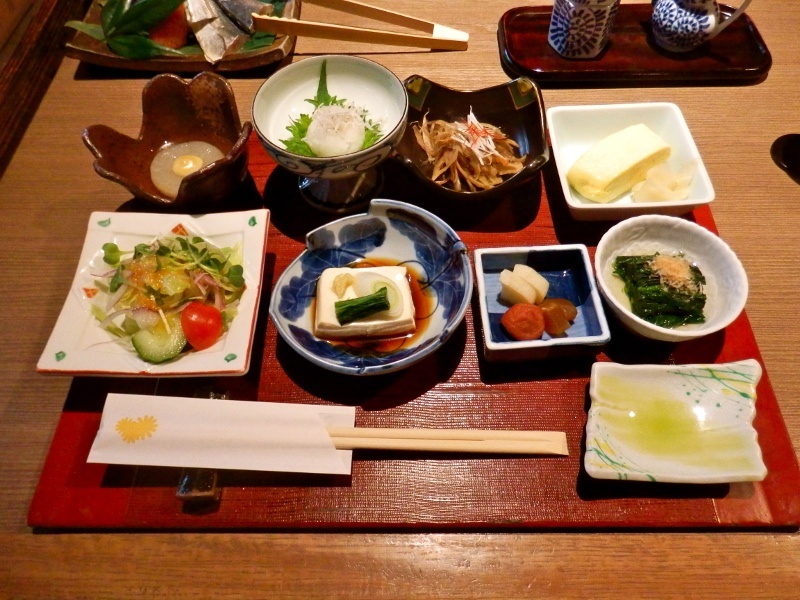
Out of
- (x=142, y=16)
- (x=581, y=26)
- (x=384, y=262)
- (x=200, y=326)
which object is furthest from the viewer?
(x=142, y=16)

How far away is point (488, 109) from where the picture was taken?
2.10m

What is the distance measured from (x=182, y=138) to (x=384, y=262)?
3.25ft

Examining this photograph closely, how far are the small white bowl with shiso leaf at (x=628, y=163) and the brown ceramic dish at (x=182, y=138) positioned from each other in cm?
120

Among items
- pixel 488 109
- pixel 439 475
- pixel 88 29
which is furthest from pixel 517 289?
pixel 88 29

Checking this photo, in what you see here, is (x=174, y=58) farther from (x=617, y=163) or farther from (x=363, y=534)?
(x=363, y=534)

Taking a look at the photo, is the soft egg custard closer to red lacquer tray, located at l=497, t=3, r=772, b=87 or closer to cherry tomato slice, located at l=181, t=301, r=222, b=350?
cherry tomato slice, located at l=181, t=301, r=222, b=350

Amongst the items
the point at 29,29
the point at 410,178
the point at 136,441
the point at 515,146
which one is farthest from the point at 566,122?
the point at 29,29

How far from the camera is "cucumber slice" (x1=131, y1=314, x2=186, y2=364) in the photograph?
1.47m

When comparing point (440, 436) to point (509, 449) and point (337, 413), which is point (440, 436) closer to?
point (509, 449)

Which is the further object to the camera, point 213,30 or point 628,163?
point 213,30

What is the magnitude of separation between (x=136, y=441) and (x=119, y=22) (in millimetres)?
2010

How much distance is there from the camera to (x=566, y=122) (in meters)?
2.05

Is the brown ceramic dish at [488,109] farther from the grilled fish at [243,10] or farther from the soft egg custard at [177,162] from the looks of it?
the grilled fish at [243,10]

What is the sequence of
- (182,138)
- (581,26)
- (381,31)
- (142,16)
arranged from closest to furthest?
(182,138)
(581,26)
(142,16)
(381,31)
